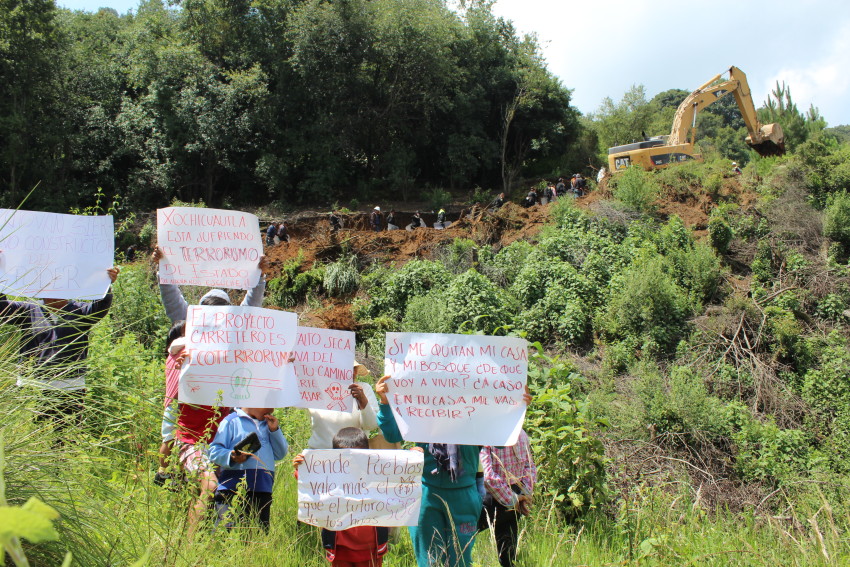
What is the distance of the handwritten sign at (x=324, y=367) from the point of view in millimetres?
3381

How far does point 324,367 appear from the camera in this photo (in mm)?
3398

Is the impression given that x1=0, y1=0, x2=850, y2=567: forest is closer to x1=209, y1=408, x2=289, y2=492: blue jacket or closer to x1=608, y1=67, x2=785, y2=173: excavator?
x1=209, y1=408, x2=289, y2=492: blue jacket

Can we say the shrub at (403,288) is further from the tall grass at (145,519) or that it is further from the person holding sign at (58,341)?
the person holding sign at (58,341)

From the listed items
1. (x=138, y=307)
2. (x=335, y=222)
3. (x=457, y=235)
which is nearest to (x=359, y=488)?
(x=138, y=307)

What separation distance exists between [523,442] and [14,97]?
27788 mm

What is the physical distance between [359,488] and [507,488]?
1.02 m

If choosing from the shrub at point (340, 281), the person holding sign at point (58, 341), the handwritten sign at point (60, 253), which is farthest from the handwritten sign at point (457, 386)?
the shrub at point (340, 281)

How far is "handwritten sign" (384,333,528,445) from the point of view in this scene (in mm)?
3234

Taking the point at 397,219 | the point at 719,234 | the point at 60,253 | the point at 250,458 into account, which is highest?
Result: the point at 397,219

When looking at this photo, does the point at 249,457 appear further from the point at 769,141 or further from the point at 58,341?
the point at 769,141

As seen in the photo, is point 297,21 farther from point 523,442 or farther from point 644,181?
point 523,442

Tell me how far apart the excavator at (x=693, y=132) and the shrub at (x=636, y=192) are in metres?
2.94

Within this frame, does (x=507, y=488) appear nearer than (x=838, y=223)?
Yes

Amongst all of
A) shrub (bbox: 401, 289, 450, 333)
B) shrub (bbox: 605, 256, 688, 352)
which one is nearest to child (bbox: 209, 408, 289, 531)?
shrub (bbox: 401, 289, 450, 333)
